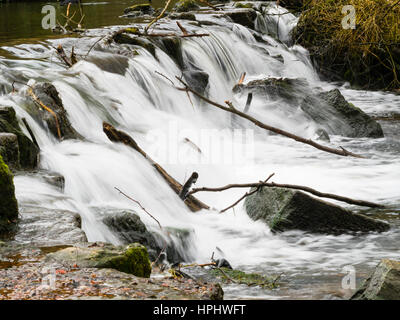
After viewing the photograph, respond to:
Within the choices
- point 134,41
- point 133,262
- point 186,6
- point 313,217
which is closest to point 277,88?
point 134,41

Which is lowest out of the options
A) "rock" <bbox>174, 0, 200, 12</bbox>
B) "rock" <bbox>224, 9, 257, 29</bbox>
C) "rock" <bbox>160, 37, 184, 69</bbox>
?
"rock" <bbox>160, 37, 184, 69</bbox>


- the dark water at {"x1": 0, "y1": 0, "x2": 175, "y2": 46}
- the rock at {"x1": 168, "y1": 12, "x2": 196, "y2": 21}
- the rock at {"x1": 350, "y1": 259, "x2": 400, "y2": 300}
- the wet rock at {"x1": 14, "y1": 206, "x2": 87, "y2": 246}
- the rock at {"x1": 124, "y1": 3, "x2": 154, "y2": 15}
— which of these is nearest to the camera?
the rock at {"x1": 350, "y1": 259, "x2": 400, "y2": 300}

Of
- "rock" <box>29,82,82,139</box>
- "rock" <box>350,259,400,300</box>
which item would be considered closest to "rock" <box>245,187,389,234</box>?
"rock" <box>350,259,400,300</box>

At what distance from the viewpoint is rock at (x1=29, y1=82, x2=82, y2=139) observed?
274 inches

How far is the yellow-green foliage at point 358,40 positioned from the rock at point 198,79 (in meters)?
2.85

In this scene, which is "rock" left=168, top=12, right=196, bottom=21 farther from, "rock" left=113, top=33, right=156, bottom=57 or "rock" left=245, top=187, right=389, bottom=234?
"rock" left=245, top=187, right=389, bottom=234

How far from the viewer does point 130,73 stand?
990cm

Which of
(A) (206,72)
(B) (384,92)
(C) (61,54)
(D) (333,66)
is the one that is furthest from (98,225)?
(D) (333,66)

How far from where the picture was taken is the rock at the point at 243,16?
49.9 ft

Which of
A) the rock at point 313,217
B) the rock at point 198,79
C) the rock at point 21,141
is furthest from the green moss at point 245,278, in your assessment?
the rock at point 198,79

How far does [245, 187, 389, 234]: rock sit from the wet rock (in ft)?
7.25

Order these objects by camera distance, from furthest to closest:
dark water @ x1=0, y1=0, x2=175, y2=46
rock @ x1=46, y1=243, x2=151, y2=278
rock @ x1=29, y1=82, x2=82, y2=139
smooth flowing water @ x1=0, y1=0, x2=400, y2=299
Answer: dark water @ x1=0, y1=0, x2=175, y2=46
rock @ x1=29, y1=82, x2=82, y2=139
smooth flowing water @ x1=0, y1=0, x2=400, y2=299
rock @ x1=46, y1=243, x2=151, y2=278

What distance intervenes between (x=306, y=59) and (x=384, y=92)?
2574mm

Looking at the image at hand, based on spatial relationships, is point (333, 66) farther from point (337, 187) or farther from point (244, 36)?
point (337, 187)
